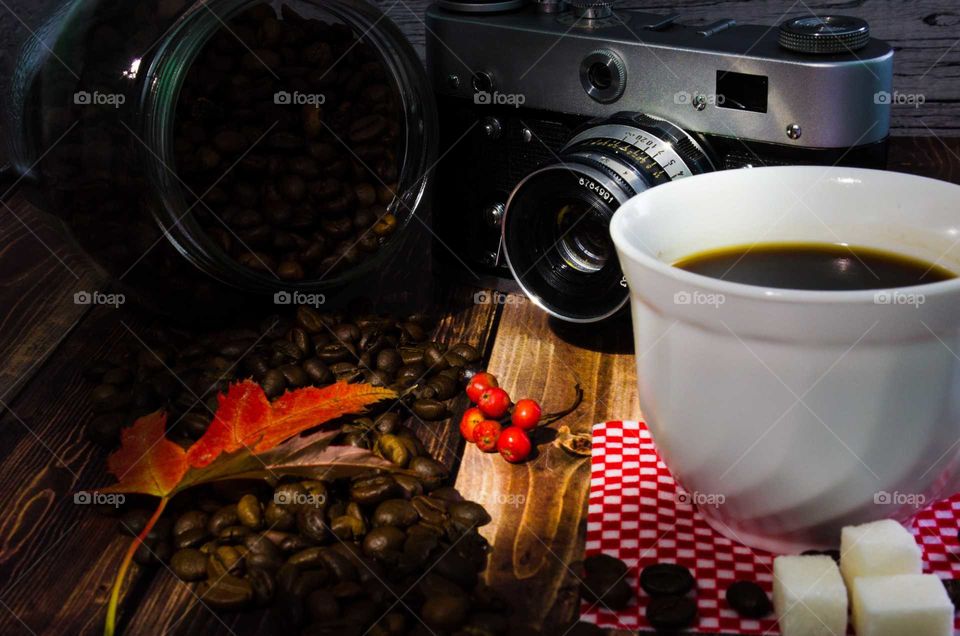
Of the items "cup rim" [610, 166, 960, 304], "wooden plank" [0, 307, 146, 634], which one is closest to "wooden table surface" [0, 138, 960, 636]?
"wooden plank" [0, 307, 146, 634]

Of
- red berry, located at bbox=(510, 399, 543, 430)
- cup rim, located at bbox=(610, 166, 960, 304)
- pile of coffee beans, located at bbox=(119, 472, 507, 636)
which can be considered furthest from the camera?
red berry, located at bbox=(510, 399, 543, 430)

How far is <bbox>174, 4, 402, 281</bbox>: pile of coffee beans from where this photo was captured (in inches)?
43.4

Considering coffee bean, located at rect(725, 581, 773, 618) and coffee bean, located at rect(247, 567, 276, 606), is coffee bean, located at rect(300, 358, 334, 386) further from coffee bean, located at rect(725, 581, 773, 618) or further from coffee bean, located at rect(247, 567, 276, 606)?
coffee bean, located at rect(725, 581, 773, 618)

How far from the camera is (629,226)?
2.55ft

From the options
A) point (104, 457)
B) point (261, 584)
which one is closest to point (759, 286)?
point (261, 584)

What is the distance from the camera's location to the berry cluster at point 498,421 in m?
0.94

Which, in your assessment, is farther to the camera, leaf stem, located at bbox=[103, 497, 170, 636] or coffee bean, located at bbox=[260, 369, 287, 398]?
coffee bean, located at bbox=[260, 369, 287, 398]

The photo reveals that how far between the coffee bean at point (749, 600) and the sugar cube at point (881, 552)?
0.18ft

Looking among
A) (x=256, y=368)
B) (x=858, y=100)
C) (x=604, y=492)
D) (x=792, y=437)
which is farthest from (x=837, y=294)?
(x=256, y=368)

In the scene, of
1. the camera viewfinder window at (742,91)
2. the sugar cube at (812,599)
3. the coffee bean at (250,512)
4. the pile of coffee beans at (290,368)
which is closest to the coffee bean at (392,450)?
the pile of coffee beans at (290,368)

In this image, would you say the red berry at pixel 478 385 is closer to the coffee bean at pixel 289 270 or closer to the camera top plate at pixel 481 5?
the coffee bean at pixel 289 270

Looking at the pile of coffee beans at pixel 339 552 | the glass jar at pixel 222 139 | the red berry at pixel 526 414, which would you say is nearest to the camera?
the pile of coffee beans at pixel 339 552

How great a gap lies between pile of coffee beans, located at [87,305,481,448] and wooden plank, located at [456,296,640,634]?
0.19 ft

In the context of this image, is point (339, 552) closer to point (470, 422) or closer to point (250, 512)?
point (250, 512)
